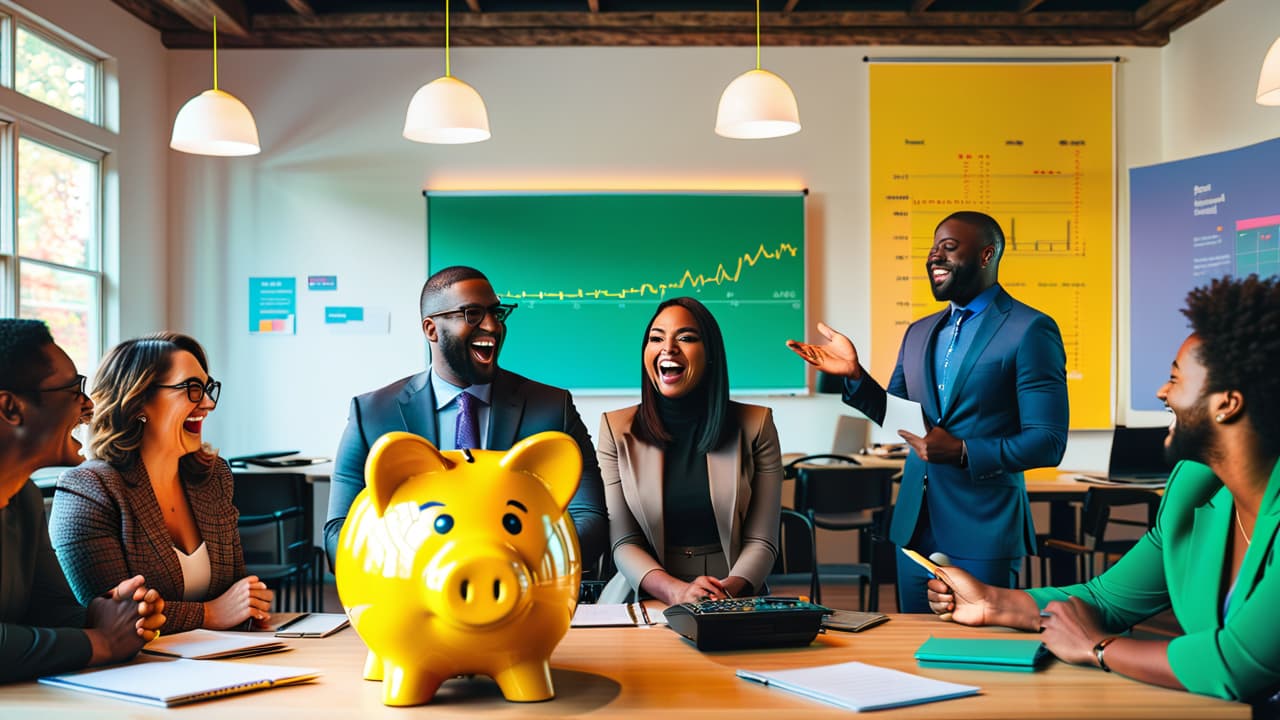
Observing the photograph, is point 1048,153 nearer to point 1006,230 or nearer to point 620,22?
point 1006,230

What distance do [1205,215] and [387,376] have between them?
478 cm

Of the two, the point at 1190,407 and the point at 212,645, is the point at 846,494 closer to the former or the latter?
the point at 1190,407

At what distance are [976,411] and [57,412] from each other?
2.14m

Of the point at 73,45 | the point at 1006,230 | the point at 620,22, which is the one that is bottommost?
the point at 1006,230

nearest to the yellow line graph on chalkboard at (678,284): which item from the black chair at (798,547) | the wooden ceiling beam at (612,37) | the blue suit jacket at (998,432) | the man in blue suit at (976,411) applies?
the wooden ceiling beam at (612,37)

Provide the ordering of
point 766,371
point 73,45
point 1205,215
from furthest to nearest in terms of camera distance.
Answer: point 766,371, point 1205,215, point 73,45

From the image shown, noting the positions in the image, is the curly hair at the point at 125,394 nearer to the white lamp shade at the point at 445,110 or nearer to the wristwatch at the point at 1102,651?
the wristwatch at the point at 1102,651

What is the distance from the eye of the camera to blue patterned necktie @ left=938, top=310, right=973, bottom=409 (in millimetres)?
2777

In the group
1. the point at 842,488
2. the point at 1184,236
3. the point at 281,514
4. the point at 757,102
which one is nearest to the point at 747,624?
the point at 757,102

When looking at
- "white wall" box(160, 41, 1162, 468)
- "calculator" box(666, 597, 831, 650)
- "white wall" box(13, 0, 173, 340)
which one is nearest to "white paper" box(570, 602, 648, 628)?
"calculator" box(666, 597, 831, 650)

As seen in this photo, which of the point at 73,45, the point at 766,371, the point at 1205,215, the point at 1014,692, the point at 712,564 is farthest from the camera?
the point at 766,371

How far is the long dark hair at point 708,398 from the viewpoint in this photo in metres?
2.41

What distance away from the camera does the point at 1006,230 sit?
6020 millimetres

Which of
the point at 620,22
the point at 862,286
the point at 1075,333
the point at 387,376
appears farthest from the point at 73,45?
the point at 1075,333
